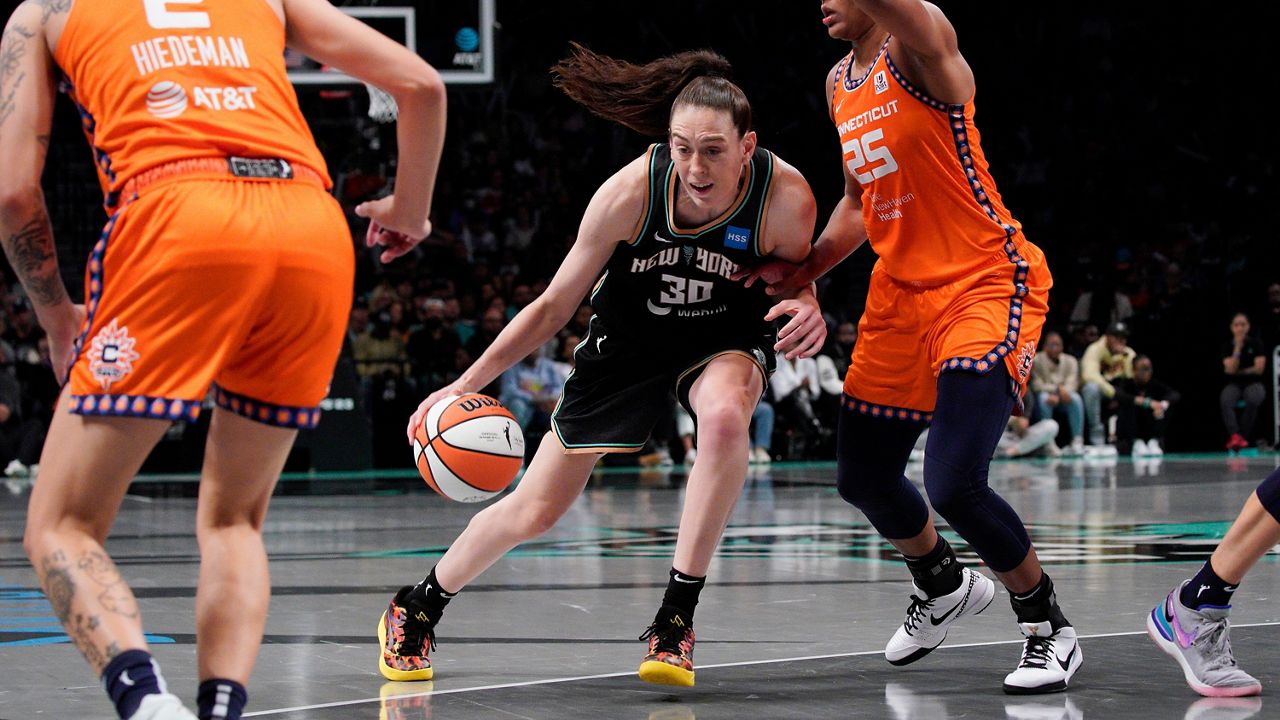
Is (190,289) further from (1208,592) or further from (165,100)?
(1208,592)

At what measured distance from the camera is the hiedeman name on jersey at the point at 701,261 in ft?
14.7

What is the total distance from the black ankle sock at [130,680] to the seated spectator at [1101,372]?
45.0 feet

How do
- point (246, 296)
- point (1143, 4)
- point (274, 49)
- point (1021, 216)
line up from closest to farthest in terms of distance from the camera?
point (246, 296), point (274, 49), point (1021, 216), point (1143, 4)

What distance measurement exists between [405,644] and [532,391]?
9.96m

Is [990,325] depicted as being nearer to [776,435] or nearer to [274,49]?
[274,49]

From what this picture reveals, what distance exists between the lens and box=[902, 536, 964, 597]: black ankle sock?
4.54m

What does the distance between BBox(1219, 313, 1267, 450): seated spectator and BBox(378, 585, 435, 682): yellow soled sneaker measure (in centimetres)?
1284

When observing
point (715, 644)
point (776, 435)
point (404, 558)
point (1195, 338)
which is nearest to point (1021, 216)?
point (1195, 338)

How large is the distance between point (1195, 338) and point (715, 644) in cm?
1266

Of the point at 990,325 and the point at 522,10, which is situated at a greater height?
the point at 522,10

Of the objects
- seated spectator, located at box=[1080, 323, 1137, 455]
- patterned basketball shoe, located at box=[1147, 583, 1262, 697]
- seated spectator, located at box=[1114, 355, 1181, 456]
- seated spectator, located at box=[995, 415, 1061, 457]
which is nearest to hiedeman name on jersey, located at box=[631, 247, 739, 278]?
patterned basketball shoe, located at box=[1147, 583, 1262, 697]

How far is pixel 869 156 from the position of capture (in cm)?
434

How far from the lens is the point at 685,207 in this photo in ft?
14.6

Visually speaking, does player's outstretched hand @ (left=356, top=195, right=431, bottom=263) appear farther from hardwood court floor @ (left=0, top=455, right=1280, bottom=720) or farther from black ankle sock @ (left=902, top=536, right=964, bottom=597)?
black ankle sock @ (left=902, top=536, right=964, bottom=597)
